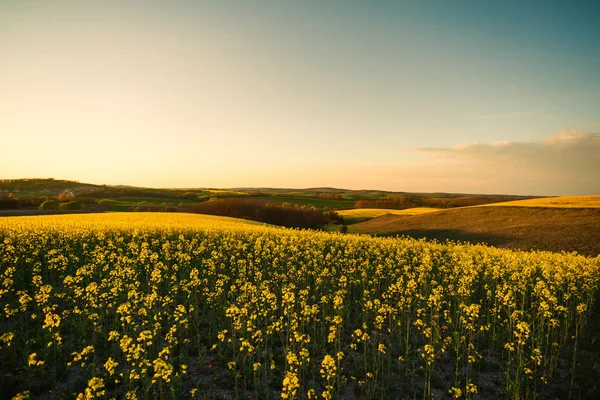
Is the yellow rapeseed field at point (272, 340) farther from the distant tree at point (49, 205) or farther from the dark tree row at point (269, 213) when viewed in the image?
the distant tree at point (49, 205)

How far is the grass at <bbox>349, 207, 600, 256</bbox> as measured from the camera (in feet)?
112

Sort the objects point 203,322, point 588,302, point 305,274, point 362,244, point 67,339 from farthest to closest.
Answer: point 362,244
point 305,274
point 588,302
point 203,322
point 67,339

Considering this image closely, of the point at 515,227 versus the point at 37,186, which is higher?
the point at 37,186

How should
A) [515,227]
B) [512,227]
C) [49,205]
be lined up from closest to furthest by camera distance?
[515,227]
[512,227]
[49,205]

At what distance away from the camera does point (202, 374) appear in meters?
8.30

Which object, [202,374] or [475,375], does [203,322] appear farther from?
[475,375]

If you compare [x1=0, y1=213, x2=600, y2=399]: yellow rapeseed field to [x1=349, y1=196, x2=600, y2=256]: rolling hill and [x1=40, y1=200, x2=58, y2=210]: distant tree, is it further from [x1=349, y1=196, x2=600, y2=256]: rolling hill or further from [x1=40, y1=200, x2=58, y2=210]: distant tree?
[x1=40, y1=200, x2=58, y2=210]: distant tree

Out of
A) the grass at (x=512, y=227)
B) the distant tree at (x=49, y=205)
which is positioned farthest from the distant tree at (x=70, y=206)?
the grass at (x=512, y=227)

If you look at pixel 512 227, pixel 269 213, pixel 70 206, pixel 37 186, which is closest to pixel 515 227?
pixel 512 227

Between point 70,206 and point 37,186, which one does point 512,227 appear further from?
point 37,186

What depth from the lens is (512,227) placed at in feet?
138

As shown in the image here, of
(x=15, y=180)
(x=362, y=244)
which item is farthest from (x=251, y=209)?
(x=15, y=180)

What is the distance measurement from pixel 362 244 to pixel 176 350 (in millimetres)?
13558

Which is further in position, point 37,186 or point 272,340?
point 37,186
